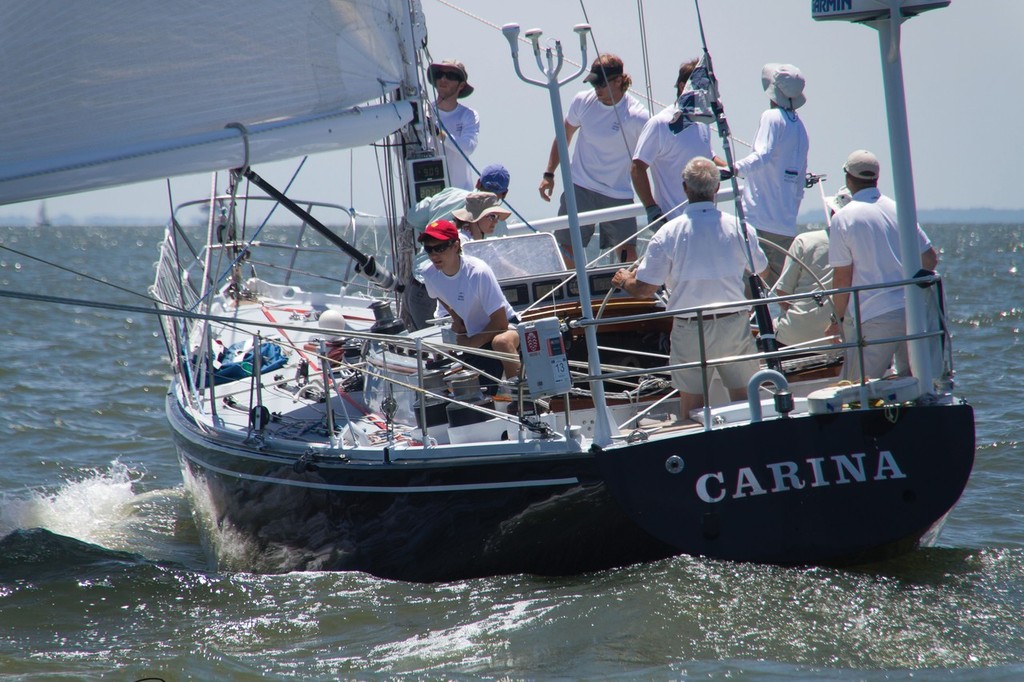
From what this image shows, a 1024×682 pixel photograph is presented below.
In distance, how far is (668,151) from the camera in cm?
734

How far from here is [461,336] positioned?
5.63 metres

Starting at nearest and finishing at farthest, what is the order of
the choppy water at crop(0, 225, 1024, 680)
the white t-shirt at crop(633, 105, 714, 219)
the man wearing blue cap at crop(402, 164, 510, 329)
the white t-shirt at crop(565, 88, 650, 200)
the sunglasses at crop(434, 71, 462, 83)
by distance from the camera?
1. the choppy water at crop(0, 225, 1024, 680)
2. the man wearing blue cap at crop(402, 164, 510, 329)
3. the white t-shirt at crop(633, 105, 714, 219)
4. the white t-shirt at crop(565, 88, 650, 200)
5. the sunglasses at crop(434, 71, 462, 83)

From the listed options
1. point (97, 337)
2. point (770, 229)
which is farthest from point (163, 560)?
point (97, 337)

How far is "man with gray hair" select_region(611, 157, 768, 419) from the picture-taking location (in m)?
5.19

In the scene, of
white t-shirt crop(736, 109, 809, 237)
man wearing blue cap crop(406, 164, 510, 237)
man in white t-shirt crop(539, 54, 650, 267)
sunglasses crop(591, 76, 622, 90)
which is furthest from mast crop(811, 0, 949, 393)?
sunglasses crop(591, 76, 622, 90)

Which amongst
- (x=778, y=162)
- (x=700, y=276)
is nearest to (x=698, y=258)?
(x=700, y=276)

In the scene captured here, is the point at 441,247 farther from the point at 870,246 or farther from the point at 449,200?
the point at 870,246

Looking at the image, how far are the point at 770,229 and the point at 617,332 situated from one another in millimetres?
1472

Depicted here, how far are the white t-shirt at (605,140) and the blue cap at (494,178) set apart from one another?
4.42 ft

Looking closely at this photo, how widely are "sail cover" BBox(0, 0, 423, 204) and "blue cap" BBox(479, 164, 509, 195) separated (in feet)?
2.40

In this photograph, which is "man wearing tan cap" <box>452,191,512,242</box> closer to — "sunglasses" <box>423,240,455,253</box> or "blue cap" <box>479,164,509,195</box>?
"blue cap" <box>479,164,509,195</box>

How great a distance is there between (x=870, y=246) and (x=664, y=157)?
94.8 inches

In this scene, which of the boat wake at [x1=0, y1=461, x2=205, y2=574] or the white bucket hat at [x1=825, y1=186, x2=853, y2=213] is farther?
the boat wake at [x1=0, y1=461, x2=205, y2=574]

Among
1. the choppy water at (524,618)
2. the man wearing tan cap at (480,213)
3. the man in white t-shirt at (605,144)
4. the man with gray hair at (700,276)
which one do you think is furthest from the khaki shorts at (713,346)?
the man in white t-shirt at (605,144)
